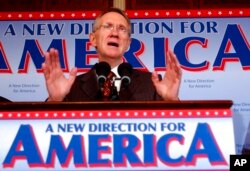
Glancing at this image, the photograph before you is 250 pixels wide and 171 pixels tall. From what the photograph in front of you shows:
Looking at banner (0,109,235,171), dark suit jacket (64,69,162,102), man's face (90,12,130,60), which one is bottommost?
banner (0,109,235,171)

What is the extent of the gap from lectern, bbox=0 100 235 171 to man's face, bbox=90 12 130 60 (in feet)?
2.52

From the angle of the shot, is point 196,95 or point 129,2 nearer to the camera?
point 196,95

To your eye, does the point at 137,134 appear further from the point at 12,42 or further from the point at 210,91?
the point at 12,42

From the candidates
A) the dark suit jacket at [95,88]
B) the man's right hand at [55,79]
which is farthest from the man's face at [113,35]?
the man's right hand at [55,79]

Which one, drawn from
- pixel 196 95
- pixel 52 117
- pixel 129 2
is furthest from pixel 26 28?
pixel 52 117

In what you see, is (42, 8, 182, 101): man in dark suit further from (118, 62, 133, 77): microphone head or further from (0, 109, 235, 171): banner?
(0, 109, 235, 171): banner

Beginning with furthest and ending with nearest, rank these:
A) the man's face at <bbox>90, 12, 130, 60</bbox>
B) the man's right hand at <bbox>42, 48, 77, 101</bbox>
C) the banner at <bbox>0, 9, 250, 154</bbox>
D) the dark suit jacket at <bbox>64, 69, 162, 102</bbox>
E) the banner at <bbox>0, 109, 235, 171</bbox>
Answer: the banner at <bbox>0, 9, 250, 154</bbox>, the man's face at <bbox>90, 12, 130, 60</bbox>, the dark suit jacket at <bbox>64, 69, 162, 102</bbox>, the man's right hand at <bbox>42, 48, 77, 101</bbox>, the banner at <bbox>0, 109, 235, 171</bbox>

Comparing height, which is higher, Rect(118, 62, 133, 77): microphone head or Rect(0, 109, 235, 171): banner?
Rect(118, 62, 133, 77): microphone head

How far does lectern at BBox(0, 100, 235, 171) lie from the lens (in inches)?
54.5

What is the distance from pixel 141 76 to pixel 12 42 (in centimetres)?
130

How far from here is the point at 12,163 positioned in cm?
138

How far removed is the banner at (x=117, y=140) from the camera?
1.38 metres

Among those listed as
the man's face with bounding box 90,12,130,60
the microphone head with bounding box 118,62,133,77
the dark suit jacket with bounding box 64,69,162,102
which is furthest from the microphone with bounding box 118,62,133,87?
the man's face with bounding box 90,12,130,60

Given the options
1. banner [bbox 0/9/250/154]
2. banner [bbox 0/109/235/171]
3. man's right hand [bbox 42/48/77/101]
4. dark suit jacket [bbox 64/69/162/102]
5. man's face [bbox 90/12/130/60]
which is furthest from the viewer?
banner [bbox 0/9/250/154]
